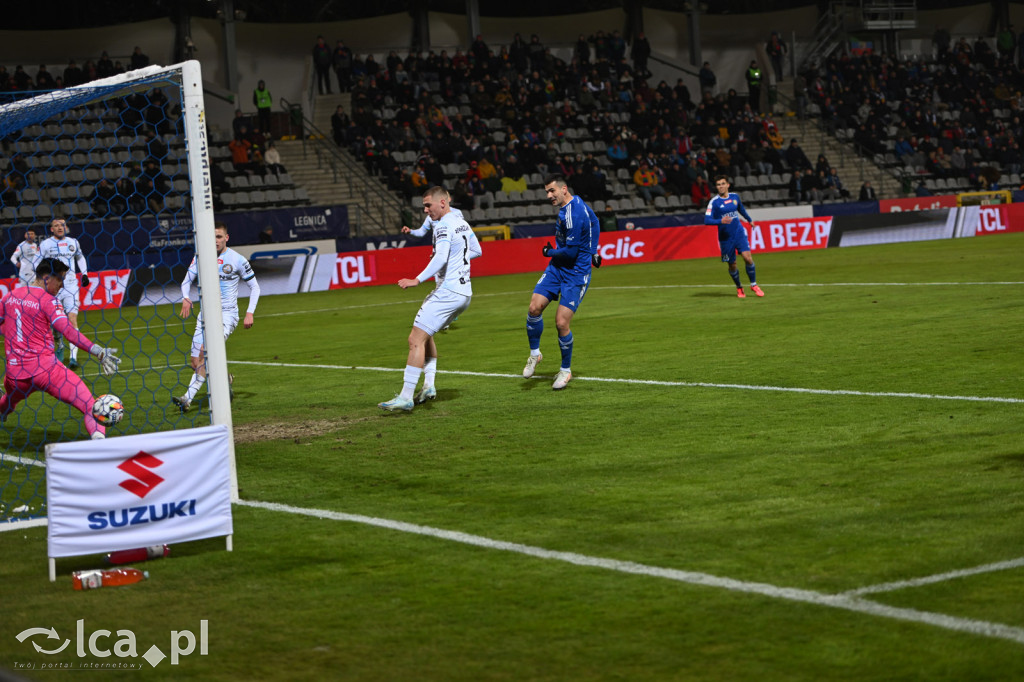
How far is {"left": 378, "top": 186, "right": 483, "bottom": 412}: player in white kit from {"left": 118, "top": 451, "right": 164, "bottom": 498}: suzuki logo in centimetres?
482

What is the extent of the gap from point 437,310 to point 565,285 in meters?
1.64

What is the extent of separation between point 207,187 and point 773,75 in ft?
146

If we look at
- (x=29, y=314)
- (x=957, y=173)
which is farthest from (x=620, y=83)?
(x=29, y=314)

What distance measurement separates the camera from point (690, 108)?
144 feet

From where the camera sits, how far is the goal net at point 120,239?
7609 millimetres

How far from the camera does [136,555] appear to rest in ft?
21.2

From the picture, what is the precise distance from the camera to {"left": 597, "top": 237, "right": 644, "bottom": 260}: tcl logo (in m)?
34.3

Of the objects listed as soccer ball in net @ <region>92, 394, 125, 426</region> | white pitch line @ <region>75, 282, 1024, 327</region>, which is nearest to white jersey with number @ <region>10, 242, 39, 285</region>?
white pitch line @ <region>75, 282, 1024, 327</region>

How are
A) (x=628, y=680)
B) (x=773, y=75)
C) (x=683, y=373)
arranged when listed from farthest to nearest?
(x=773, y=75) → (x=683, y=373) → (x=628, y=680)

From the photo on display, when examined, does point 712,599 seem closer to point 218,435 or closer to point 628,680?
point 628,680

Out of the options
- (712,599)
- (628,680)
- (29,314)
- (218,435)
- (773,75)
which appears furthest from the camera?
(773,75)

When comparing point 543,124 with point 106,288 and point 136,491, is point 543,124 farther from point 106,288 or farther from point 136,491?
point 136,491

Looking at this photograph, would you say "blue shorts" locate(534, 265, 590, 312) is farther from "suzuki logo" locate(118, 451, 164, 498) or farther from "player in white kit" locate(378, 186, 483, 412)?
"suzuki logo" locate(118, 451, 164, 498)

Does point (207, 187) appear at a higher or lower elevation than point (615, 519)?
higher
